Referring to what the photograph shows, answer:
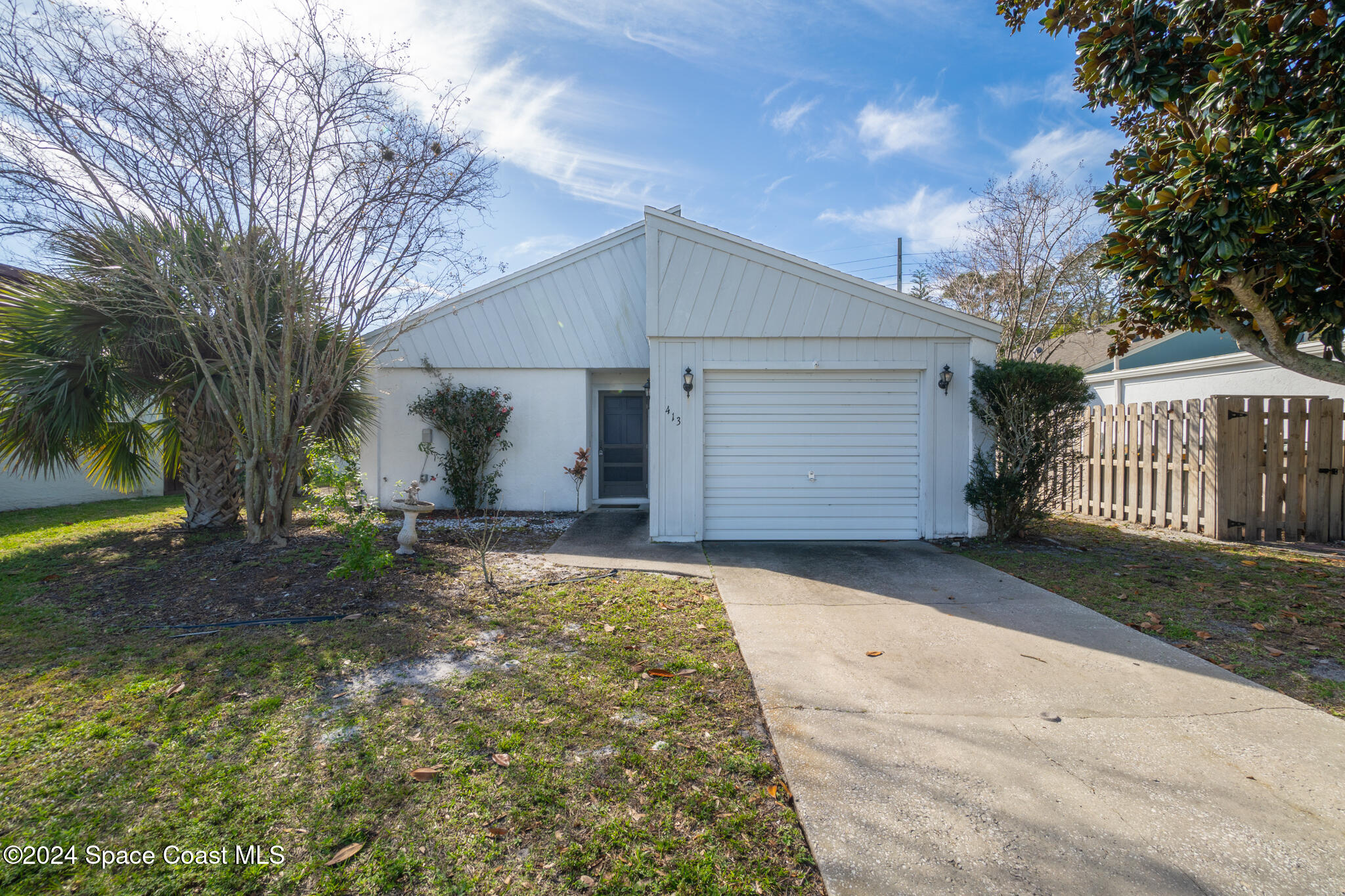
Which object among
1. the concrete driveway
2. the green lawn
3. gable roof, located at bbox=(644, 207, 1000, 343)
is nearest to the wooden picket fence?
gable roof, located at bbox=(644, 207, 1000, 343)

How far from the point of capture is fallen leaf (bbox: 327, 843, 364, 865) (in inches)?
70.5

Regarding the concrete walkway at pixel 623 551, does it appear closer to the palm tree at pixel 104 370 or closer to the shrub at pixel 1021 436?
the shrub at pixel 1021 436

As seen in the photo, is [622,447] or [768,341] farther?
[622,447]

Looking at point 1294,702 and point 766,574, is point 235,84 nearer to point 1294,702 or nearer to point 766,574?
point 766,574

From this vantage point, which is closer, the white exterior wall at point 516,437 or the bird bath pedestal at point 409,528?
the bird bath pedestal at point 409,528

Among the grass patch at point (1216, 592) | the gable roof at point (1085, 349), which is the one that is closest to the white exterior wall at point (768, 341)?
the grass patch at point (1216, 592)

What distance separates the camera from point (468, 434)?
880 cm

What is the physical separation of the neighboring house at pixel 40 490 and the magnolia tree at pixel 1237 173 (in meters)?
12.4

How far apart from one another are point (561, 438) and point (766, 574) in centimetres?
502

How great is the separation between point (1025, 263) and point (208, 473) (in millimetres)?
14435

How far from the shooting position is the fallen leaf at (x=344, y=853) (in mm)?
1791

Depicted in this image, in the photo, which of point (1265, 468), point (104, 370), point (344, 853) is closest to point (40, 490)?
point (104, 370)

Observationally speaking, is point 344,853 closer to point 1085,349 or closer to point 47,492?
point 47,492

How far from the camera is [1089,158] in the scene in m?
10.2
